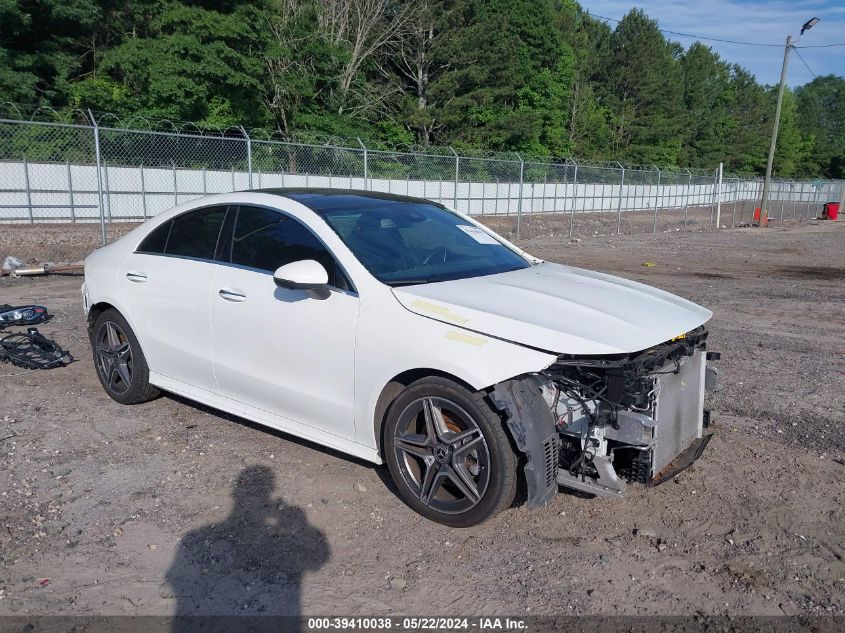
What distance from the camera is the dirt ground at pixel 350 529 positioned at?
3.09 m

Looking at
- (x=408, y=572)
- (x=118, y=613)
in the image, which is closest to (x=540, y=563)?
(x=408, y=572)

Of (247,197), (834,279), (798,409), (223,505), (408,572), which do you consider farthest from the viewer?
Result: (834,279)

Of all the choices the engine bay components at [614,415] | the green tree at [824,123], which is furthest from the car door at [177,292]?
the green tree at [824,123]

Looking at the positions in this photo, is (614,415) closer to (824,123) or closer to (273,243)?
(273,243)

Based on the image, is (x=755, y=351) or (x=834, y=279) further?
(x=834, y=279)

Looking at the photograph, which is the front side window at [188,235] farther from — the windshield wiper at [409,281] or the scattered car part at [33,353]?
the scattered car part at [33,353]

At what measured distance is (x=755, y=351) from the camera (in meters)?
7.34

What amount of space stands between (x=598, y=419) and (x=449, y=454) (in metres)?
0.74

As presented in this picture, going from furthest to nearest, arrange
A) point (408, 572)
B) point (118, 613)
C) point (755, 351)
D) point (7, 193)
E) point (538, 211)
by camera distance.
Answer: point (538, 211)
point (7, 193)
point (755, 351)
point (408, 572)
point (118, 613)

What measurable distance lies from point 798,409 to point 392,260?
3.48 metres

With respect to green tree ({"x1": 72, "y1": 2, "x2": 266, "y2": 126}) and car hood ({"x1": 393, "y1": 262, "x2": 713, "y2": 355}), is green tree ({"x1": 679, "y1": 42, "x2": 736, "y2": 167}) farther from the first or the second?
car hood ({"x1": 393, "y1": 262, "x2": 713, "y2": 355})

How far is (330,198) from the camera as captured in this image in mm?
4621

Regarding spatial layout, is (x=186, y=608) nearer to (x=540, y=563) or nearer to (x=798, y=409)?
(x=540, y=563)

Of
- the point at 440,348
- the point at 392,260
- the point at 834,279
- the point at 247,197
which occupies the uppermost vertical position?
the point at 247,197
